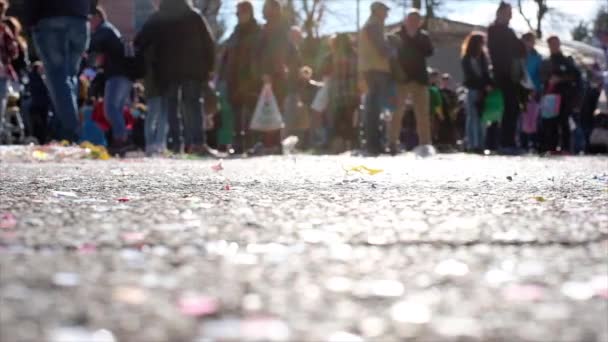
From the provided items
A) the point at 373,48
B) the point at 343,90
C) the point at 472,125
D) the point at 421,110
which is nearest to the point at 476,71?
the point at 472,125

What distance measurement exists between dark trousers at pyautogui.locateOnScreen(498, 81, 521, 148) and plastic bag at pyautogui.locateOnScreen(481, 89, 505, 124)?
235 millimetres

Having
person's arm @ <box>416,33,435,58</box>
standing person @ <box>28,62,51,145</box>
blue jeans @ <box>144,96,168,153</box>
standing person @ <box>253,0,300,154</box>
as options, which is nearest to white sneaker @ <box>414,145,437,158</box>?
person's arm @ <box>416,33,435,58</box>

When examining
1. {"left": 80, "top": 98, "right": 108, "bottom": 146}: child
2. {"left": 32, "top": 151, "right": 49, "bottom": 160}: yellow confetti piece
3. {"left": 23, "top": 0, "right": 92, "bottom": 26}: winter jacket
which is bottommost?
{"left": 32, "top": 151, "right": 49, "bottom": 160}: yellow confetti piece

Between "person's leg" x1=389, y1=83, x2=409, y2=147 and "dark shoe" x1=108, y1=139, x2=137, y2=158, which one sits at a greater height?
"person's leg" x1=389, y1=83, x2=409, y2=147

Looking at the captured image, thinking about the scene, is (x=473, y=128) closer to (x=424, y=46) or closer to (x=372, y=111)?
(x=424, y=46)

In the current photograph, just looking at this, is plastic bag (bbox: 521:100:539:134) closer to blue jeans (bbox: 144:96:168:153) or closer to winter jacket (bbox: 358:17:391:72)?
winter jacket (bbox: 358:17:391:72)

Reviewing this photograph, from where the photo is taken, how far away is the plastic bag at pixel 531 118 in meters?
13.3

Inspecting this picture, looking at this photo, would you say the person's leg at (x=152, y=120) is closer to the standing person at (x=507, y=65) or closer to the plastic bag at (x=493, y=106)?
the standing person at (x=507, y=65)

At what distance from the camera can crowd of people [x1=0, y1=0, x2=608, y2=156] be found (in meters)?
8.37

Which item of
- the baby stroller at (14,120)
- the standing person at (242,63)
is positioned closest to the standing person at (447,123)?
the standing person at (242,63)

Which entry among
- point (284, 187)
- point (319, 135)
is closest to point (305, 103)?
point (319, 135)

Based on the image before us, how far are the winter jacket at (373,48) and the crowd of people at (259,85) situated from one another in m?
0.01

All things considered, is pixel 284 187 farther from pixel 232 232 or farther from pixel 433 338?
pixel 433 338

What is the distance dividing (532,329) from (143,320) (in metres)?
0.43
